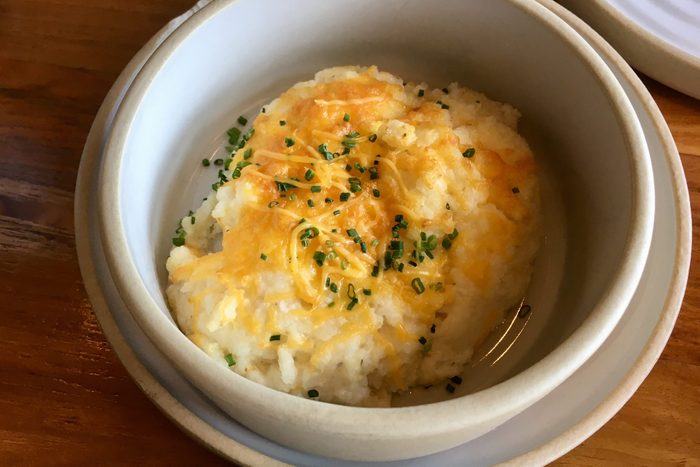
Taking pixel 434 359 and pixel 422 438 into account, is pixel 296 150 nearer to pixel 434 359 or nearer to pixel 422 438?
pixel 434 359

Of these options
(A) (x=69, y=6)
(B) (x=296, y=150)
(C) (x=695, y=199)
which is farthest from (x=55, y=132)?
(C) (x=695, y=199)

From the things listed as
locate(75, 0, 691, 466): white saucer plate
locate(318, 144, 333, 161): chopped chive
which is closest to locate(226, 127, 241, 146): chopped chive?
locate(318, 144, 333, 161): chopped chive

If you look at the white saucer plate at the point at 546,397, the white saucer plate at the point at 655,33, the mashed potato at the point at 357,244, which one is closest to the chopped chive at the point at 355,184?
the mashed potato at the point at 357,244

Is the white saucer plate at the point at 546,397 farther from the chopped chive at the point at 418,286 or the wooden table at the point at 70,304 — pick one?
the chopped chive at the point at 418,286

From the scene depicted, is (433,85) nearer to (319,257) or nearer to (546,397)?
(319,257)

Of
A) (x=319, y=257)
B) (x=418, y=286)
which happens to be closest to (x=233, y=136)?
(x=319, y=257)

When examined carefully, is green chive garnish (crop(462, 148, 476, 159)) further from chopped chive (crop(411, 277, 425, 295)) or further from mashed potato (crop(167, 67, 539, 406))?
chopped chive (crop(411, 277, 425, 295))
